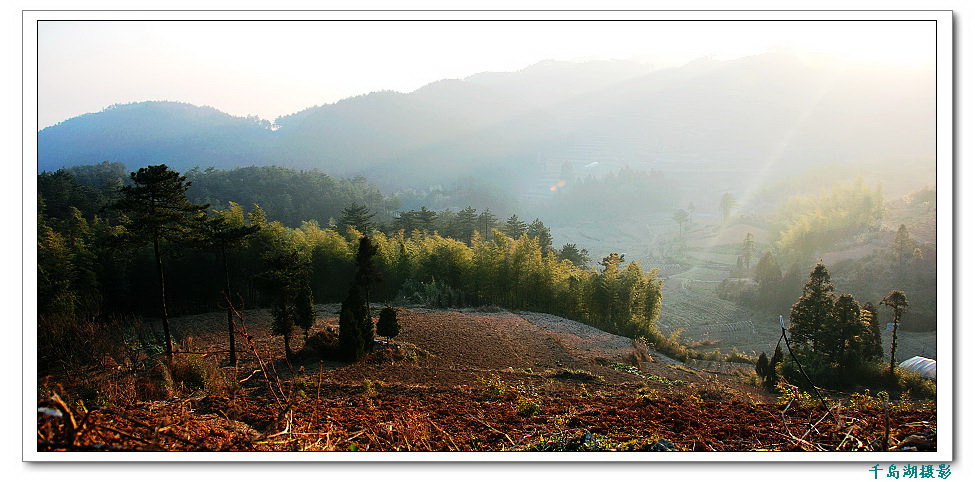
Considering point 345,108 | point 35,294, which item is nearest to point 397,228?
point 35,294

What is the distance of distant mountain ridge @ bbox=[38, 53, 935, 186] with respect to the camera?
127 feet

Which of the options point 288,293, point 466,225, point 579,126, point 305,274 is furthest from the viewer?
point 579,126

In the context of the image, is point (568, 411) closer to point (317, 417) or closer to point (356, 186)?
point (317, 417)

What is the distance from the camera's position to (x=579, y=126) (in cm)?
5828

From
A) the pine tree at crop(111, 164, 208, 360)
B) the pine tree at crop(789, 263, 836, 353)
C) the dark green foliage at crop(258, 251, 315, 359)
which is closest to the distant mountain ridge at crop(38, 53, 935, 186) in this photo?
the dark green foliage at crop(258, 251, 315, 359)

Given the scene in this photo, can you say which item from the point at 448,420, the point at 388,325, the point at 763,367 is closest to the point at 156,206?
the point at 388,325

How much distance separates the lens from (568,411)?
389cm

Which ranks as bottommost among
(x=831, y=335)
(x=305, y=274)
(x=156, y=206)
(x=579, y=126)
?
(x=831, y=335)

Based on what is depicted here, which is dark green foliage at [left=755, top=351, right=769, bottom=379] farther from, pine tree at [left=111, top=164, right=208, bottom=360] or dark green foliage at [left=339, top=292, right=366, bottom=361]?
pine tree at [left=111, top=164, right=208, bottom=360]

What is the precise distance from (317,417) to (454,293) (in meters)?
9.70

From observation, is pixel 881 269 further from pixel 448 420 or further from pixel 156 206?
pixel 156 206

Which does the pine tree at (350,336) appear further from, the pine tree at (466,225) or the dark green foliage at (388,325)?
the pine tree at (466,225)

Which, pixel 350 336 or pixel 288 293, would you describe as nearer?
pixel 350 336

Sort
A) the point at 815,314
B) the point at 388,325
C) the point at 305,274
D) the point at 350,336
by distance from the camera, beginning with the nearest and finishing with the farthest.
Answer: the point at 350,336 < the point at 305,274 < the point at 388,325 < the point at 815,314
